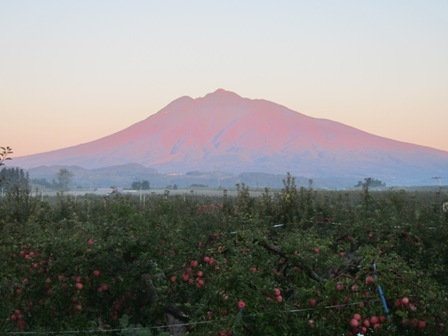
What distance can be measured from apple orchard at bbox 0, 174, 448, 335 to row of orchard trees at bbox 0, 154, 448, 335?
0.04 feet

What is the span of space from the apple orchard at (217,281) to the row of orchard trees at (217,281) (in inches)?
0.4

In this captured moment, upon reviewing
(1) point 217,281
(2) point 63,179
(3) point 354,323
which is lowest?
(3) point 354,323

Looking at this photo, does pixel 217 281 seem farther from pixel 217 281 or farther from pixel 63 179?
pixel 63 179

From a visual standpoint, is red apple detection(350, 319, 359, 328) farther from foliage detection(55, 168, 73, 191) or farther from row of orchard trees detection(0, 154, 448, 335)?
foliage detection(55, 168, 73, 191)

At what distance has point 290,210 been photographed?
12.6m

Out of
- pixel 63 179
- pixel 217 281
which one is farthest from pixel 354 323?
pixel 63 179

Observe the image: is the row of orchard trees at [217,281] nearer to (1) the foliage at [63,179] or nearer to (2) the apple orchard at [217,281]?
(2) the apple orchard at [217,281]

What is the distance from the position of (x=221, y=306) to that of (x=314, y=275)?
1.33 m

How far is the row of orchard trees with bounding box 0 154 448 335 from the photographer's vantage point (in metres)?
5.11

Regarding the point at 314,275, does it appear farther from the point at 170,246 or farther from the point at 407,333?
the point at 170,246

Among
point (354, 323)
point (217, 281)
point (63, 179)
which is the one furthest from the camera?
point (63, 179)

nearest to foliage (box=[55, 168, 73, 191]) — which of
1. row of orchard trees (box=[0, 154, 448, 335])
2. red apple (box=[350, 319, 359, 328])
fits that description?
row of orchard trees (box=[0, 154, 448, 335])

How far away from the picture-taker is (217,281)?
5.46 m

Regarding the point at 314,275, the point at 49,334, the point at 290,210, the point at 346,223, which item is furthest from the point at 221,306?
the point at 290,210
